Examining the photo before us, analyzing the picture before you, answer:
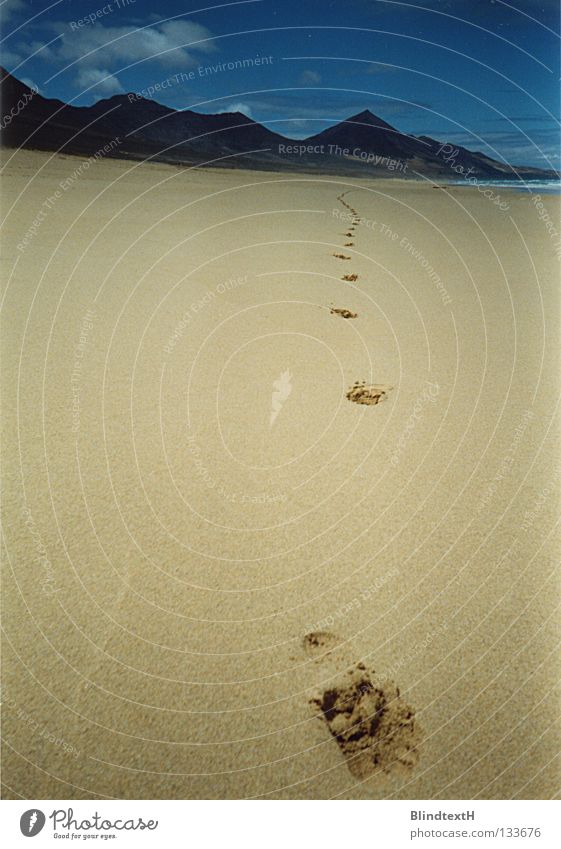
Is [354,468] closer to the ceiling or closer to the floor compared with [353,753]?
closer to the ceiling

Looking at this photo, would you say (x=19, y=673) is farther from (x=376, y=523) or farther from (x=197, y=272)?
(x=197, y=272)

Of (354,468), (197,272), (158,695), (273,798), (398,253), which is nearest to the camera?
(273,798)

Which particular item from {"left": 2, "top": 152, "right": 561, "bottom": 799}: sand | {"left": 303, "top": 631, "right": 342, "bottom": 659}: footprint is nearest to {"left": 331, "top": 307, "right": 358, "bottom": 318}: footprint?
{"left": 2, "top": 152, "right": 561, "bottom": 799}: sand

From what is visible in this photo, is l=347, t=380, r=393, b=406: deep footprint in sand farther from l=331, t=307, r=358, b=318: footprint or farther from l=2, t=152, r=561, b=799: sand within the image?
l=331, t=307, r=358, b=318: footprint

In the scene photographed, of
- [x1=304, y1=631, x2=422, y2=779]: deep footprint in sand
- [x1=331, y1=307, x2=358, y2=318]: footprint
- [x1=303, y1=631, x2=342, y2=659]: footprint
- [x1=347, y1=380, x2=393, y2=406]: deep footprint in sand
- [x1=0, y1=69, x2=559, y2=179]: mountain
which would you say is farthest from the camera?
[x1=0, y1=69, x2=559, y2=179]: mountain

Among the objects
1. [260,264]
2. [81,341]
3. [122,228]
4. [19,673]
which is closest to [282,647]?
[19,673]

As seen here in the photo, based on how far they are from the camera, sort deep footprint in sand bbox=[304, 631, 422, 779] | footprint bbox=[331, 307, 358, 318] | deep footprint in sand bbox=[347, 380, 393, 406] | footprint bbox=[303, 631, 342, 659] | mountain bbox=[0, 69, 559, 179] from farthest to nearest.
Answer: mountain bbox=[0, 69, 559, 179] → footprint bbox=[331, 307, 358, 318] → deep footprint in sand bbox=[347, 380, 393, 406] → footprint bbox=[303, 631, 342, 659] → deep footprint in sand bbox=[304, 631, 422, 779]
